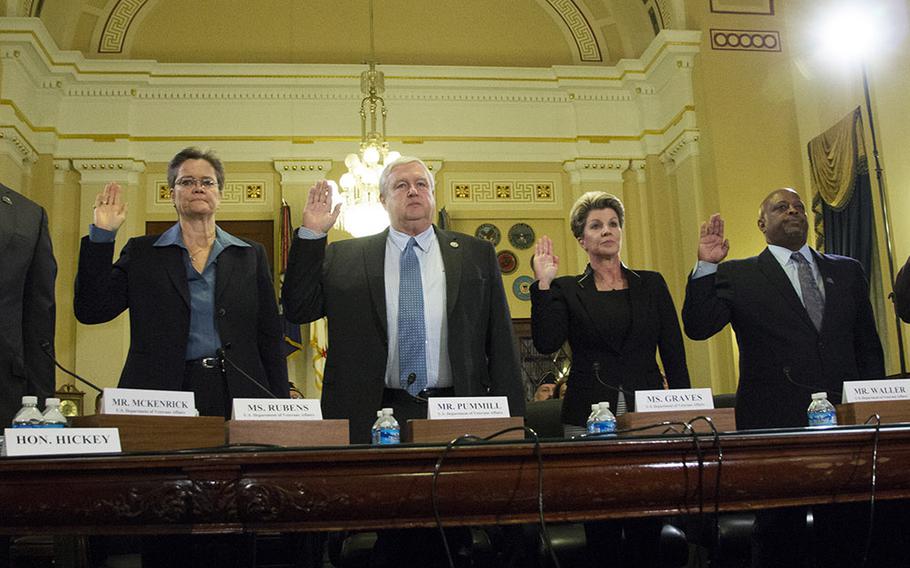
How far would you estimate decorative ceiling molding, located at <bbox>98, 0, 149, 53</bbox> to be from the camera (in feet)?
29.3

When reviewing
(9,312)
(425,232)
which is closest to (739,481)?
(425,232)

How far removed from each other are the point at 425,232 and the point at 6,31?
6713 mm

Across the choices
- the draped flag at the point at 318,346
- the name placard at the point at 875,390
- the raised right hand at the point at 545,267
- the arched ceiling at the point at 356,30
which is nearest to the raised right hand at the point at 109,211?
the raised right hand at the point at 545,267

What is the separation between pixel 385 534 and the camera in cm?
183

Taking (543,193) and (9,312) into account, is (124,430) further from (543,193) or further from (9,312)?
(543,193)

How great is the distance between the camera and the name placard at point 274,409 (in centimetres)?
181

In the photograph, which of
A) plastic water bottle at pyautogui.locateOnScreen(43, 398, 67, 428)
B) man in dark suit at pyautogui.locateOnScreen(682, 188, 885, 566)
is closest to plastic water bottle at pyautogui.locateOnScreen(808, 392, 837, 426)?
man in dark suit at pyautogui.locateOnScreen(682, 188, 885, 566)

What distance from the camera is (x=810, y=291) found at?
A: 297cm

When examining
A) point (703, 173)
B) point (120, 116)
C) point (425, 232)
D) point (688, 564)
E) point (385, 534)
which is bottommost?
point (688, 564)

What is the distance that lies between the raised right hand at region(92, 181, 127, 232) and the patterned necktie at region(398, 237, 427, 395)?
2.53ft

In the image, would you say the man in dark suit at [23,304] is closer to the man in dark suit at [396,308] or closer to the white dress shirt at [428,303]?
the man in dark suit at [396,308]

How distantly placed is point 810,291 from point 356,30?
7.00 meters

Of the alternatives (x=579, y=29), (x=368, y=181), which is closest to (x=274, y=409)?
(x=368, y=181)

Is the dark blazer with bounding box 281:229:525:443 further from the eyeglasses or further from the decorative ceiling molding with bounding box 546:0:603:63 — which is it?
the decorative ceiling molding with bounding box 546:0:603:63
